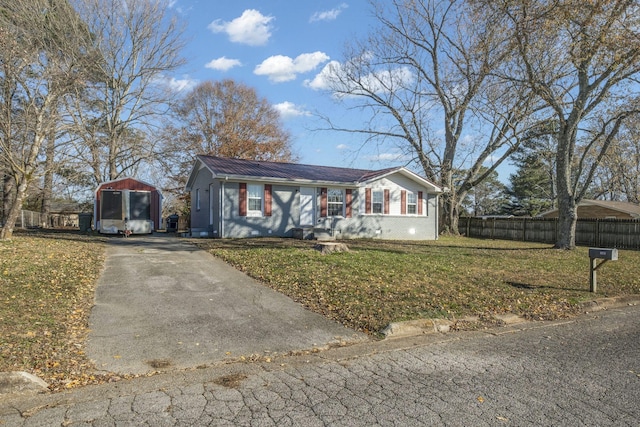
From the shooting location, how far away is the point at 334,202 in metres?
20.8

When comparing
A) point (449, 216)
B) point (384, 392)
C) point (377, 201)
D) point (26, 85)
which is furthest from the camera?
point (449, 216)

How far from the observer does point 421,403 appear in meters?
3.70

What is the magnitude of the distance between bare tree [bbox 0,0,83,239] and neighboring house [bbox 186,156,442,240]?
20.3 feet

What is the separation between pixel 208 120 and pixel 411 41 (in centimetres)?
2037

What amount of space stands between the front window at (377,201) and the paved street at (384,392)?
1667 cm

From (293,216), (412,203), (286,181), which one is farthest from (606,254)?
(412,203)

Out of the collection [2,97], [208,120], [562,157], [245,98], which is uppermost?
[245,98]

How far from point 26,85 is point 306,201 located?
11526mm

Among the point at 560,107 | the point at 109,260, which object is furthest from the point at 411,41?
the point at 109,260

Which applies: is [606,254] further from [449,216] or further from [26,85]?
[449,216]

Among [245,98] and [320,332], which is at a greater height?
[245,98]

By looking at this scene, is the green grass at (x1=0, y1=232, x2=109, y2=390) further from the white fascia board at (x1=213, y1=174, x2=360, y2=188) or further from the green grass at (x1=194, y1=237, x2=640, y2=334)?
the white fascia board at (x1=213, y1=174, x2=360, y2=188)

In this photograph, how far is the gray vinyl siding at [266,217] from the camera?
18.0m

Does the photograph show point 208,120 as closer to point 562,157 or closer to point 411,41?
point 411,41
